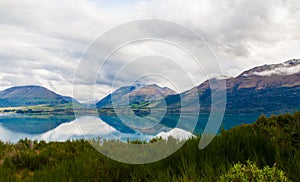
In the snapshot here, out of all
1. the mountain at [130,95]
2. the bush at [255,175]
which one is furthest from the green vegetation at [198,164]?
the mountain at [130,95]

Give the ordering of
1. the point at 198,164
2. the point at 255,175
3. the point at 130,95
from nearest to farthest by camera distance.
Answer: the point at 255,175 < the point at 198,164 < the point at 130,95

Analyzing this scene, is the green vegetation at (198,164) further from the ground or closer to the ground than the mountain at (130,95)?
closer to the ground

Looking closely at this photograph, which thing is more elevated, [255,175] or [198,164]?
[255,175]

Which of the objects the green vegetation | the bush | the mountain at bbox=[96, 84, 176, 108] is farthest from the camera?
the mountain at bbox=[96, 84, 176, 108]

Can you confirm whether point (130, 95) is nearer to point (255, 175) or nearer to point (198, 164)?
point (198, 164)

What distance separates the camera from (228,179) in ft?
11.4

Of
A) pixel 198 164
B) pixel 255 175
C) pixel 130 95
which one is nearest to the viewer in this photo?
pixel 255 175

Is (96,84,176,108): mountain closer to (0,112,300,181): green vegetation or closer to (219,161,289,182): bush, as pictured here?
(0,112,300,181): green vegetation

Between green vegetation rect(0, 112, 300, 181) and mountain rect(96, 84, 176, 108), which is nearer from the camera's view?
green vegetation rect(0, 112, 300, 181)

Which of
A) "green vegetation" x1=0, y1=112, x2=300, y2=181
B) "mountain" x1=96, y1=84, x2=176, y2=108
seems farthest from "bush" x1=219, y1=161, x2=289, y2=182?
"mountain" x1=96, y1=84, x2=176, y2=108

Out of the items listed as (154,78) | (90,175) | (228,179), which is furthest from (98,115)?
(228,179)

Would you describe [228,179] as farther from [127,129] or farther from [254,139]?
[127,129]

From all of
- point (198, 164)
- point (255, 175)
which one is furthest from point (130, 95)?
point (255, 175)

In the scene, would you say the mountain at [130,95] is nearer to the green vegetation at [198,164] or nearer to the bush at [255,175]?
the green vegetation at [198,164]
